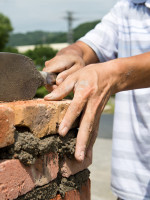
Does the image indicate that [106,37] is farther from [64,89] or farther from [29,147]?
[29,147]

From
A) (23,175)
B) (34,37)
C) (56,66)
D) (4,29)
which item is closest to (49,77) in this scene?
(56,66)

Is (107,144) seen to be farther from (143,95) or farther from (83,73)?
(83,73)

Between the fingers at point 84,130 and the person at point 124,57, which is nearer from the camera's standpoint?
the fingers at point 84,130

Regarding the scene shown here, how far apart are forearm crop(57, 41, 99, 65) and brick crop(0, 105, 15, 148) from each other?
95cm

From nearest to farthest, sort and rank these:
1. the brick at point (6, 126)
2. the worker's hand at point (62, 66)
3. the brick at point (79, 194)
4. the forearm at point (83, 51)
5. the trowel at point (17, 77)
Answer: the brick at point (6, 126) < the trowel at point (17, 77) < the brick at point (79, 194) < the worker's hand at point (62, 66) < the forearm at point (83, 51)

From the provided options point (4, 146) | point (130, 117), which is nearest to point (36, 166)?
point (4, 146)

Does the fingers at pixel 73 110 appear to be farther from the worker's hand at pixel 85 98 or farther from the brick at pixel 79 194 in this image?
the brick at pixel 79 194

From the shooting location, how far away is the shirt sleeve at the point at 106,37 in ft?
7.52

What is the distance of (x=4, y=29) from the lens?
28812 mm

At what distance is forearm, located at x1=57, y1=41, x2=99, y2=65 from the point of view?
202 cm

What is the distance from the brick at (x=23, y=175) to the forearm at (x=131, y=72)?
0.50 meters

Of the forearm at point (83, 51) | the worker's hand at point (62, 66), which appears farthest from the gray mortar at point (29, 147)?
the forearm at point (83, 51)

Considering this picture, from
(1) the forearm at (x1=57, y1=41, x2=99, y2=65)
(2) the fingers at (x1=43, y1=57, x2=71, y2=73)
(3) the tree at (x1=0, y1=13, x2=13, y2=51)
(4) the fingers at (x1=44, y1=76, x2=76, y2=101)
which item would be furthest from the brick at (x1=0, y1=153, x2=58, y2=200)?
(3) the tree at (x1=0, y1=13, x2=13, y2=51)

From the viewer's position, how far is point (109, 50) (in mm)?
2391
